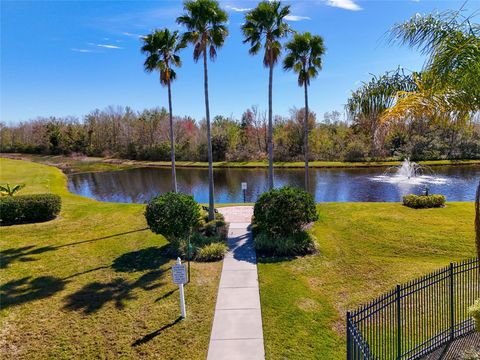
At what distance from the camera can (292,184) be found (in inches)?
1227

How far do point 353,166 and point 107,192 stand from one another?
98.6 ft

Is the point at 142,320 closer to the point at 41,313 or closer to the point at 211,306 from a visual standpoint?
the point at 211,306

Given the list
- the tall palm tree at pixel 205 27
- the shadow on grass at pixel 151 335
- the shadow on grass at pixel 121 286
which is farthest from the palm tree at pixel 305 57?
the shadow on grass at pixel 151 335

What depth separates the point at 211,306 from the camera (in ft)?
27.4

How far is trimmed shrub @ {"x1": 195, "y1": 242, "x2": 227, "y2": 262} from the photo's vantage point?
448 inches

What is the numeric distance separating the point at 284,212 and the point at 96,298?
6.69 m

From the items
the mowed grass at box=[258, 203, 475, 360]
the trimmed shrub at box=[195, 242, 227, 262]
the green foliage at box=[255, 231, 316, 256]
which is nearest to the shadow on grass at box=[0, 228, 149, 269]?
the trimmed shrub at box=[195, 242, 227, 262]

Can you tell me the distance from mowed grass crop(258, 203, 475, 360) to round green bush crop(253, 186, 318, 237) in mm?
1356

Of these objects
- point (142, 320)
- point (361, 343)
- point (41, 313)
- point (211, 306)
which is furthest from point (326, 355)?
point (41, 313)

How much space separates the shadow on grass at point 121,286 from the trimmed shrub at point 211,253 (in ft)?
3.80

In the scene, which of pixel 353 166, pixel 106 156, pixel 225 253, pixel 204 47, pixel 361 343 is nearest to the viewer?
pixel 361 343

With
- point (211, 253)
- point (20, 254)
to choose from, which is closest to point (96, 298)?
point (211, 253)

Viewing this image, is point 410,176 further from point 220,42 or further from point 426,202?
point 220,42

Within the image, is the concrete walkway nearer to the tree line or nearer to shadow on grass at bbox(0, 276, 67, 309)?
shadow on grass at bbox(0, 276, 67, 309)
